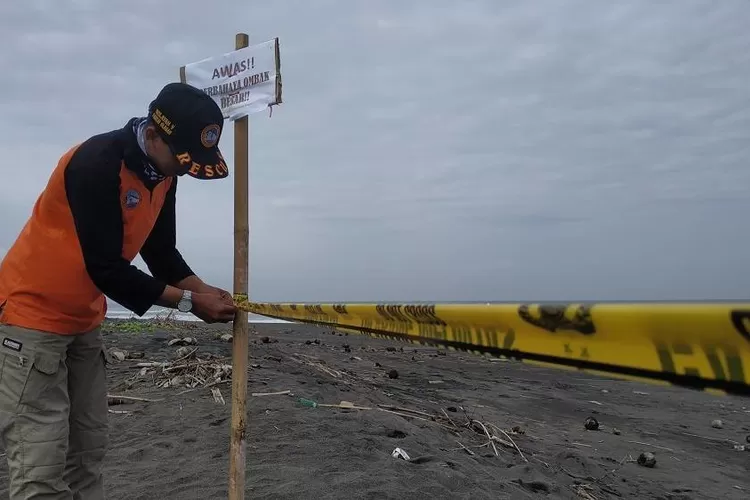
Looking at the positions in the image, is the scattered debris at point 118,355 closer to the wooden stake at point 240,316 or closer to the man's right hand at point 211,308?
the wooden stake at point 240,316

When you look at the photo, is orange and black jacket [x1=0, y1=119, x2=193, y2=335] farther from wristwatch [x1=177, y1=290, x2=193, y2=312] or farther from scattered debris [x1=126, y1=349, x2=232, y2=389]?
scattered debris [x1=126, y1=349, x2=232, y2=389]

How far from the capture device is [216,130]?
273 centimetres

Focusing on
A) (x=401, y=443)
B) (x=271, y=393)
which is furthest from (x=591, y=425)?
(x=271, y=393)

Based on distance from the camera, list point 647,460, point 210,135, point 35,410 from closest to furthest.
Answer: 1. point 35,410
2. point 210,135
3. point 647,460

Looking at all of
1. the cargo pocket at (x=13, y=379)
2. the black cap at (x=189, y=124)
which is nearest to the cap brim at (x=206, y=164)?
the black cap at (x=189, y=124)

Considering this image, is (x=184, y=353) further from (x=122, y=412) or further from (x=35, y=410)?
(x=35, y=410)

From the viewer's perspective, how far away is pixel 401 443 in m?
4.70

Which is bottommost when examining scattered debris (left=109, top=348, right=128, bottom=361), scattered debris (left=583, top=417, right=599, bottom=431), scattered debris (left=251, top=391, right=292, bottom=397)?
scattered debris (left=583, top=417, right=599, bottom=431)

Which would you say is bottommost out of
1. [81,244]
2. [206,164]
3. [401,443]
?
[401,443]

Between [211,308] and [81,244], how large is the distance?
642 mm

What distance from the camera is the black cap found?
2592mm

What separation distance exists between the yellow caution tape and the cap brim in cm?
140

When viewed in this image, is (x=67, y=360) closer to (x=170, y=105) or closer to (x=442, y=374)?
(x=170, y=105)

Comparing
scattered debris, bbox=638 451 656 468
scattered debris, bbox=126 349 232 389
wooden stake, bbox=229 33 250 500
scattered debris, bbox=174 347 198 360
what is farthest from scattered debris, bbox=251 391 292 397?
scattered debris, bbox=638 451 656 468
